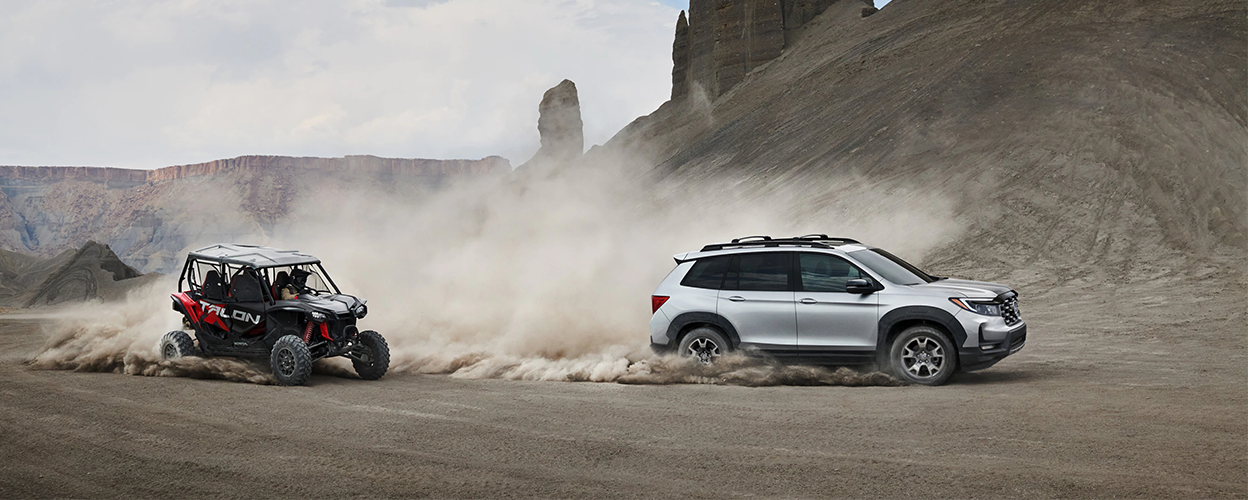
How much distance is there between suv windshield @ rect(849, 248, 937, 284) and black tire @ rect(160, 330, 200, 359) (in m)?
9.23

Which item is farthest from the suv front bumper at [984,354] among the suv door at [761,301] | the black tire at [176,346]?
the black tire at [176,346]

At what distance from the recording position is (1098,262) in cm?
2419

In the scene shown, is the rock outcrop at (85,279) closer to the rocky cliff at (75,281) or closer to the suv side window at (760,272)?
the rocky cliff at (75,281)

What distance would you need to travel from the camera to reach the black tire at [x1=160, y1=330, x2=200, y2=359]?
12.3m

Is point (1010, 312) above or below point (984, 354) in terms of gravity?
above

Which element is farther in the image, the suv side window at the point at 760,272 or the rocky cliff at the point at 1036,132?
the rocky cliff at the point at 1036,132

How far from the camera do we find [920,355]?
9.88m

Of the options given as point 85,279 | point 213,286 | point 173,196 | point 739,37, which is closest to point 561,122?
point 739,37

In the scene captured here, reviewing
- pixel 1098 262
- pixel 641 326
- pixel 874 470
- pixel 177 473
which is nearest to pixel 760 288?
pixel 641 326

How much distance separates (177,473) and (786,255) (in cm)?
693

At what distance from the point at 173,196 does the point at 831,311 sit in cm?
16415

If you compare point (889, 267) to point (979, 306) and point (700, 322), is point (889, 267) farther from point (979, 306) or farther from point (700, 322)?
point (700, 322)

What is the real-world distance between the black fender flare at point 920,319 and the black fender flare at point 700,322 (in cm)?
168

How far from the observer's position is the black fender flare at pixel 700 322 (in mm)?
10547
